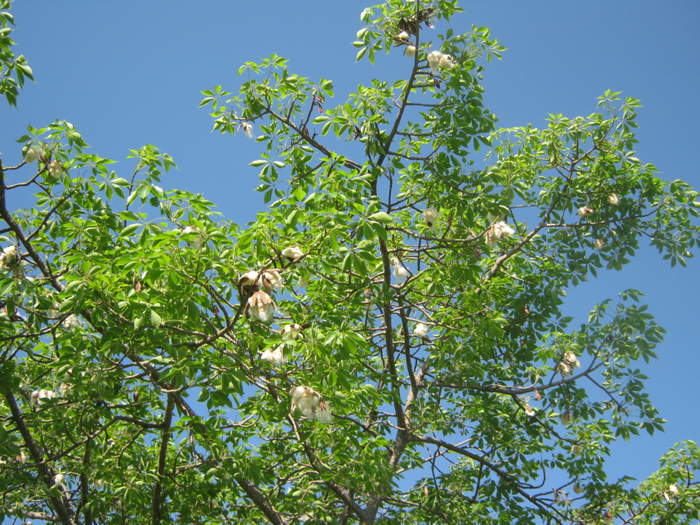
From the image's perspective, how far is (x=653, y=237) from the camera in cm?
589

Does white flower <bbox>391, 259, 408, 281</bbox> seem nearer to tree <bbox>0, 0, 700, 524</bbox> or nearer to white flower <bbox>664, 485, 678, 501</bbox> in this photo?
tree <bbox>0, 0, 700, 524</bbox>

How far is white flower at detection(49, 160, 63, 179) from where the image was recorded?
374cm

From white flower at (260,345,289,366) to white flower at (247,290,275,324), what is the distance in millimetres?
417

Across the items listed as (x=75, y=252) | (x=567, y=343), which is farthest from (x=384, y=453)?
(x=75, y=252)

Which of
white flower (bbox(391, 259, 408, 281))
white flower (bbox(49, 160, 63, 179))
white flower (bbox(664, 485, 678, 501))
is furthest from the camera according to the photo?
white flower (bbox(664, 485, 678, 501))

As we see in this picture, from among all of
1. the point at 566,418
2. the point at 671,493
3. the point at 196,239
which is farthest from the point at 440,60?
the point at 671,493

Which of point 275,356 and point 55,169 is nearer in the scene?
point 275,356

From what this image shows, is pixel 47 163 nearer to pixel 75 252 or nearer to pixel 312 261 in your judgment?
pixel 75 252

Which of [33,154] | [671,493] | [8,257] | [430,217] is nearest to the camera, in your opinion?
[8,257]

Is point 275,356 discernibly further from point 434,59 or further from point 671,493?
point 671,493

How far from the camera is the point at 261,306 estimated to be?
254 centimetres

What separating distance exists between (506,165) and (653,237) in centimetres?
223

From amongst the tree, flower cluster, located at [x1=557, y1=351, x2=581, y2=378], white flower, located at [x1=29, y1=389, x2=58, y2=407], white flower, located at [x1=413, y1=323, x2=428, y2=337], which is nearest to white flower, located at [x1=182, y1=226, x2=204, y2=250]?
the tree

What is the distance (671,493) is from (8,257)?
7.13m
